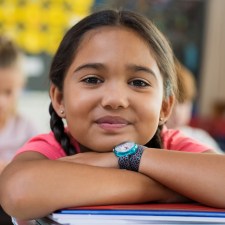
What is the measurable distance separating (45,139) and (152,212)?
0.37 meters

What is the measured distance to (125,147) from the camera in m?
0.81

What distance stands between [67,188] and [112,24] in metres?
0.30

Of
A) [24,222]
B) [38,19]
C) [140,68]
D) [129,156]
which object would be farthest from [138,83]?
[38,19]

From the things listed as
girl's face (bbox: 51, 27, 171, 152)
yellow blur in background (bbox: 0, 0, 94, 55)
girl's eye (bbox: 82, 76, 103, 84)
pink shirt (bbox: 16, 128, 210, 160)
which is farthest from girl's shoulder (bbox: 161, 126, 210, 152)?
yellow blur in background (bbox: 0, 0, 94, 55)

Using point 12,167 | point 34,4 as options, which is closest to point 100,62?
point 12,167

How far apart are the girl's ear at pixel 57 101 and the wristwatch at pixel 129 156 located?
18cm

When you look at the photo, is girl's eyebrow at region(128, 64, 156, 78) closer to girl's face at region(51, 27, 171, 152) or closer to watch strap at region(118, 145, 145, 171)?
girl's face at region(51, 27, 171, 152)

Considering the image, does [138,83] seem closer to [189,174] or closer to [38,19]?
[189,174]

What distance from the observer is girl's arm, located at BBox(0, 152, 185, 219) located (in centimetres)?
70

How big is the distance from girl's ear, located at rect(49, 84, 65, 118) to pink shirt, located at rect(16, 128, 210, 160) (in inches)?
2.1

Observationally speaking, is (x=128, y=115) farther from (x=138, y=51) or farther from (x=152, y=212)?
(x=152, y=212)

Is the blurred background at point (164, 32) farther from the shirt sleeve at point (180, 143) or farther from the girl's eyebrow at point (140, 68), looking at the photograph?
the girl's eyebrow at point (140, 68)

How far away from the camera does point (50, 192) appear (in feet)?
2.31

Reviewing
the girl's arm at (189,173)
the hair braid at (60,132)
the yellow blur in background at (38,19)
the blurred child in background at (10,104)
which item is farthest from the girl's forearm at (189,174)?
the yellow blur in background at (38,19)
